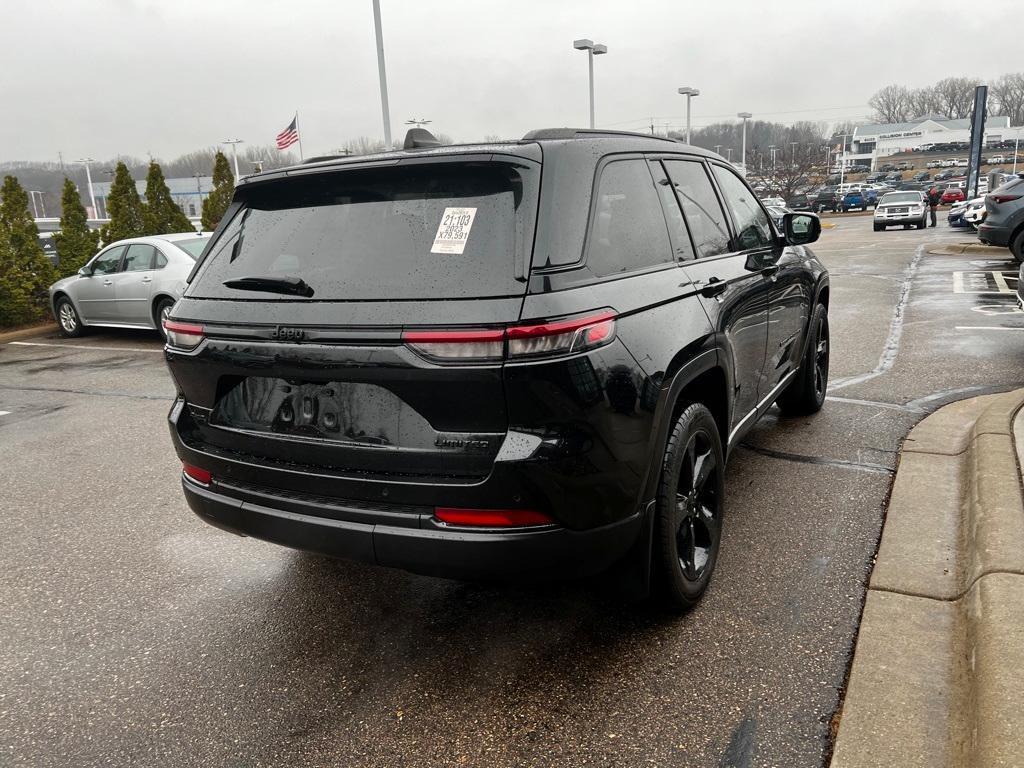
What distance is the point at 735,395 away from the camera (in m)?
3.66

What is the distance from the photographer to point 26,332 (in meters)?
12.8

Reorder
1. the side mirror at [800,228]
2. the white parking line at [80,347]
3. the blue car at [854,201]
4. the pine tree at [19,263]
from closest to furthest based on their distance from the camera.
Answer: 1. the side mirror at [800,228]
2. the white parking line at [80,347]
3. the pine tree at [19,263]
4. the blue car at [854,201]

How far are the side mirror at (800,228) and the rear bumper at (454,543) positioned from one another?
2852 millimetres

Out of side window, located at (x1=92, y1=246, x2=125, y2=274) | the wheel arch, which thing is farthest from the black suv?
side window, located at (x1=92, y1=246, x2=125, y2=274)

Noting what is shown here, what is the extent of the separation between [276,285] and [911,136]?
14621 centimetres

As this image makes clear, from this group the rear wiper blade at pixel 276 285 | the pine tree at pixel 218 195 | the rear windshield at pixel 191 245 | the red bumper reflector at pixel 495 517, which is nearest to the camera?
the red bumper reflector at pixel 495 517

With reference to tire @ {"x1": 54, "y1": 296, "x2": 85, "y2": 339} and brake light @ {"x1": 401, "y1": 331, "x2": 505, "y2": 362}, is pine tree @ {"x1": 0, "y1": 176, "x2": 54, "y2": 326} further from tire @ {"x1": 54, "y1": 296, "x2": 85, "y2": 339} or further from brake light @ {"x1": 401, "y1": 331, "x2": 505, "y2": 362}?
brake light @ {"x1": 401, "y1": 331, "x2": 505, "y2": 362}

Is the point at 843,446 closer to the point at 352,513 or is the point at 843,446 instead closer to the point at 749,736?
the point at 749,736

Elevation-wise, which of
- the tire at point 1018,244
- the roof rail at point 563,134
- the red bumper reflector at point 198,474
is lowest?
the tire at point 1018,244

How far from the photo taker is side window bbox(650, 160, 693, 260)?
3.30m

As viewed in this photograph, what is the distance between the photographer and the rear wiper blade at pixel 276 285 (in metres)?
2.68

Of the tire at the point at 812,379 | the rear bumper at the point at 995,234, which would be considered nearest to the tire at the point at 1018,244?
the rear bumper at the point at 995,234

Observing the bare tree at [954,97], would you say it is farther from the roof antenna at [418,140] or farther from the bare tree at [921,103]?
the roof antenna at [418,140]

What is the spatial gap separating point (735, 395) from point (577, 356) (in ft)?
4.96
